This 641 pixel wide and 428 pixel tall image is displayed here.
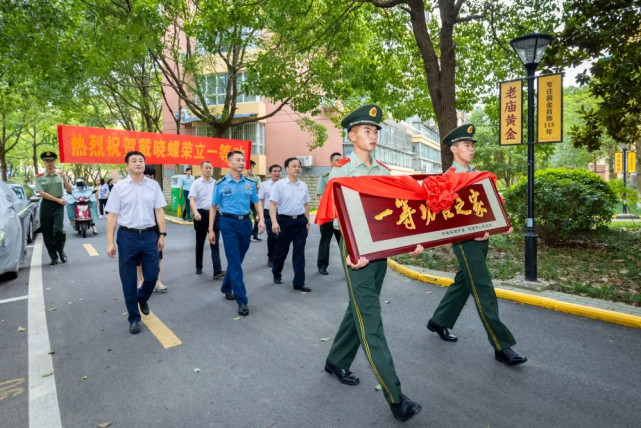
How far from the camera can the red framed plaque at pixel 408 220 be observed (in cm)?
270

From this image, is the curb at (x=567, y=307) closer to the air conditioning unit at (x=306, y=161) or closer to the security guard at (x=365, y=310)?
the security guard at (x=365, y=310)

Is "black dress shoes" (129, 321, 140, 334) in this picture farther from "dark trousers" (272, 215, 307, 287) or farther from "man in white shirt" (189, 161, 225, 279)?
"man in white shirt" (189, 161, 225, 279)

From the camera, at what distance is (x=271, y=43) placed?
15867mm

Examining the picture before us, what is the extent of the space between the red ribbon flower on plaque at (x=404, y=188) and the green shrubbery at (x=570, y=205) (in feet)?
19.4

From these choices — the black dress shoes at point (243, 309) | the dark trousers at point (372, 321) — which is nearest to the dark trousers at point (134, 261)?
the black dress shoes at point (243, 309)

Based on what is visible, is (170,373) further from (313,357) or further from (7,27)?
(7,27)

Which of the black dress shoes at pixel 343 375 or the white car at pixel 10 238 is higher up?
the white car at pixel 10 238

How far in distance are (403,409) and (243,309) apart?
8.88ft

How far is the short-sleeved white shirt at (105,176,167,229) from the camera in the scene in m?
4.49

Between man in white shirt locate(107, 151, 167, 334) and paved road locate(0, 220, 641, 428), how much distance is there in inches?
17.8

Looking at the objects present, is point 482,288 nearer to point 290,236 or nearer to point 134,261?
point 290,236

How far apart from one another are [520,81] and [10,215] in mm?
8555

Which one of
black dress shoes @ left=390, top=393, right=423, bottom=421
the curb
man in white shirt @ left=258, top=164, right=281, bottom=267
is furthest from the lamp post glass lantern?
man in white shirt @ left=258, top=164, right=281, bottom=267

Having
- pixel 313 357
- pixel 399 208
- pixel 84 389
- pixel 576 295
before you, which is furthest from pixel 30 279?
pixel 576 295
